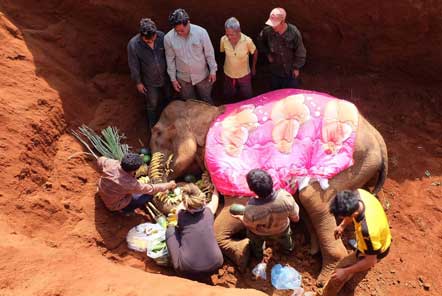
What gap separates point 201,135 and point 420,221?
3.11m

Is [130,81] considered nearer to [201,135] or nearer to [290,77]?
[201,135]

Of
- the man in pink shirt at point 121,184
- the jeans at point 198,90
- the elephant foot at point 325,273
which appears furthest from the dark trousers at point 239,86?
the elephant foot at point 325,273

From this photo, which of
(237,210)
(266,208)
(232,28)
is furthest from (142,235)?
(232,28)

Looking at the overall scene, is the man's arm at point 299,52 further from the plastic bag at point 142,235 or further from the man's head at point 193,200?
the plastic bag at point 142,235

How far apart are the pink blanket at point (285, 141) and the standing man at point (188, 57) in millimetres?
732

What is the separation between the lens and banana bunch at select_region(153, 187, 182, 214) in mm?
6096

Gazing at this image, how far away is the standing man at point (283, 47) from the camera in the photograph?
241 inches

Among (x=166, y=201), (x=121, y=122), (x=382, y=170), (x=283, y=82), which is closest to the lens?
(x=382, y=170)

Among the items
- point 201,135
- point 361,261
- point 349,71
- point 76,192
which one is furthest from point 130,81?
point 361,261

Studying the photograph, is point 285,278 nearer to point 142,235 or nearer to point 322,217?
point 322,217

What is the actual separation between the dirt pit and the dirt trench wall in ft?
0.06

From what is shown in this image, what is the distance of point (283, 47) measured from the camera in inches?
254

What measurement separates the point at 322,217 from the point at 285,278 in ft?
2.85

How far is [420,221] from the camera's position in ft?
20.1
